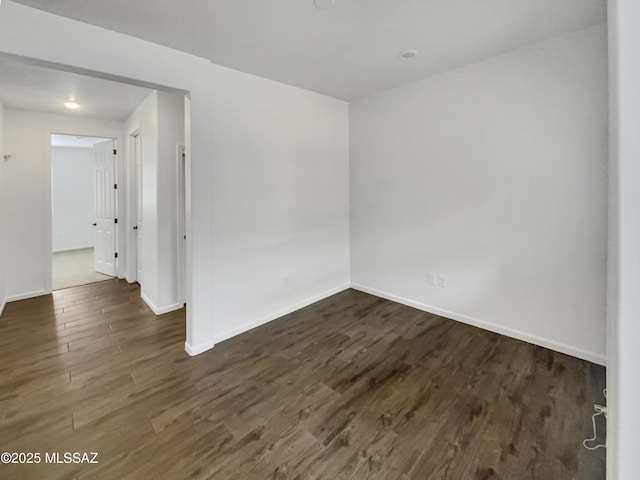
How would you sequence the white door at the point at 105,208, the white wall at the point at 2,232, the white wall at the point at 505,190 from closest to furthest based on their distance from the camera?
1. the white wall at the point at 505,190
2. the white wall at the point at 2,232
3. the white door at the point at 105,208

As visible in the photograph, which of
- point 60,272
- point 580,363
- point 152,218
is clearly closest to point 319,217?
point 152,218

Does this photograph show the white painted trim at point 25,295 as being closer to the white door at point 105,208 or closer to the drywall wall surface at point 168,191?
the white door at point 105,208

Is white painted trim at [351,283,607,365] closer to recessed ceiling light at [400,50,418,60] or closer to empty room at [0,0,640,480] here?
empty room at [0,0,640,480]

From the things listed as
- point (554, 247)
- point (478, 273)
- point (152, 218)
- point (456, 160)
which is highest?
point (456, 160)

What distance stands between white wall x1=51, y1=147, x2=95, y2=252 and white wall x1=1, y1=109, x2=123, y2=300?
10.5ft

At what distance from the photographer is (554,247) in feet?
8.54

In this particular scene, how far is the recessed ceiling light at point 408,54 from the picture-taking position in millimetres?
2637

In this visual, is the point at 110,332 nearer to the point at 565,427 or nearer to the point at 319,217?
the point at 319,217

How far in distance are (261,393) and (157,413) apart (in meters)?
0.69

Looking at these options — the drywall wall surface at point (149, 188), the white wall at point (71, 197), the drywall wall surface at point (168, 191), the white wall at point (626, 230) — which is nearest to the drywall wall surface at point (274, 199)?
the drywall wall surface at point (168, 191)

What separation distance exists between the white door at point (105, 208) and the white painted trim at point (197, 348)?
3386mm

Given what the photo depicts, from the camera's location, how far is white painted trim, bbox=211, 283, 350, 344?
9.81ft

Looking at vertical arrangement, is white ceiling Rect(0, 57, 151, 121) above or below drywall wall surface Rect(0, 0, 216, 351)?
above

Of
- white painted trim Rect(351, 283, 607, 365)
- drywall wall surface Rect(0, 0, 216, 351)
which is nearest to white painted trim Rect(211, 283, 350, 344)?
drywall wall surface Rect(0, 0, 216, 351)
